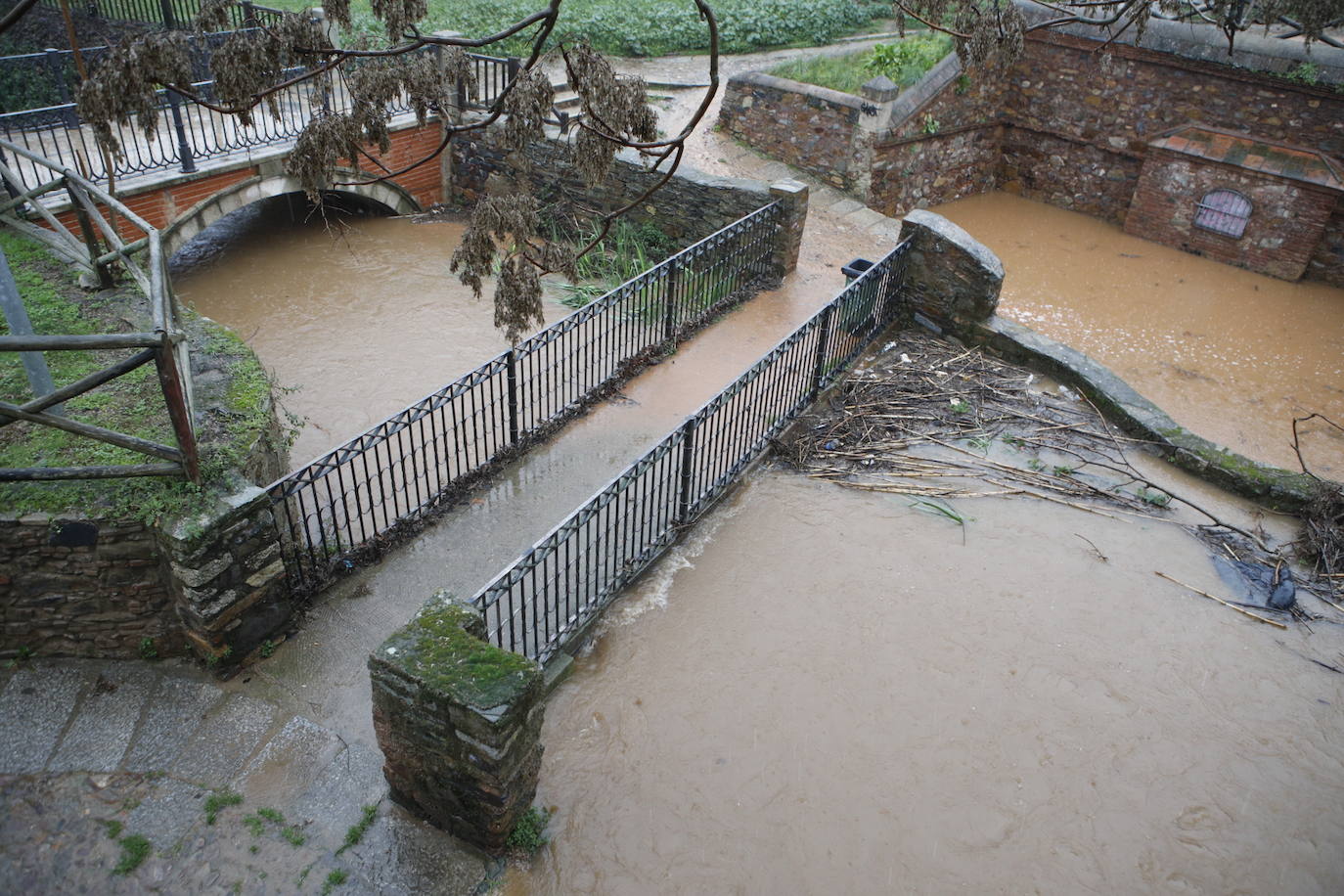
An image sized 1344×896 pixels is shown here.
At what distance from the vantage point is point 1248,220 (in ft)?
45.6

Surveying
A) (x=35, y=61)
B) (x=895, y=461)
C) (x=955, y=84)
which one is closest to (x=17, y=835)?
(x=895, y=461)

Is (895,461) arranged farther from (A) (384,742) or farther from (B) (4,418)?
(B) (4,418)

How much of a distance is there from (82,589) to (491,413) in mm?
3033

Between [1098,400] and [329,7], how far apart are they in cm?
721

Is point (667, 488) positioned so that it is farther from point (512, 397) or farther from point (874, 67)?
point (874, 67)

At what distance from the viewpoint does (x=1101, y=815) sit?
4.61 metres

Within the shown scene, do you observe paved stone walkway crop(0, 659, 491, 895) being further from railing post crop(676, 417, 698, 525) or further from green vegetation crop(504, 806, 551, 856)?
railing post crop(676, 417, 698, 525)

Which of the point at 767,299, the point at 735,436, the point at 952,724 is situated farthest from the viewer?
the point at 767,299

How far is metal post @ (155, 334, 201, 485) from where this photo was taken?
14.2 feet

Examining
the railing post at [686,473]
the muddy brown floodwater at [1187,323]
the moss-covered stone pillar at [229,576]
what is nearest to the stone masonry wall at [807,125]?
the muddy brown floodwater at [1187,323]

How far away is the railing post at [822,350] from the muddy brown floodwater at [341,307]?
11.4 feet

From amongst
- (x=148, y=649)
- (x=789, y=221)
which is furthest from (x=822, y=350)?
(x=148, y=649)

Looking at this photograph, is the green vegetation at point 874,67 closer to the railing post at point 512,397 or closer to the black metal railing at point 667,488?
the black metal railing at point 667,488

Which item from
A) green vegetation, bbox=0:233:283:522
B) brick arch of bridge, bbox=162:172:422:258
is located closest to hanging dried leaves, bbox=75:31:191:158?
green vegetation, bbox=0:233:283:522
